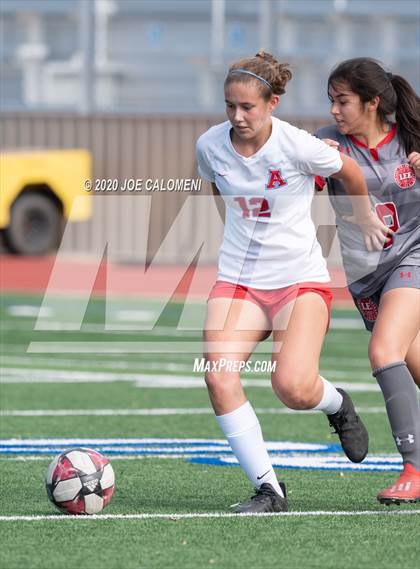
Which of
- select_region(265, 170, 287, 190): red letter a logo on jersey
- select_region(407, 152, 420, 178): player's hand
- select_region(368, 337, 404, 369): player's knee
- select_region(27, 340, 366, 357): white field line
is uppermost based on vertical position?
select_region(407, 152, 420, 178): player's hand

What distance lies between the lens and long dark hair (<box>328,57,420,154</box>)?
632cm

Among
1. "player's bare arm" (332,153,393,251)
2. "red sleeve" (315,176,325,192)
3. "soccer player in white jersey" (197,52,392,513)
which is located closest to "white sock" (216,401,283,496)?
"soccer player in white jersey" (197,52,392,513)

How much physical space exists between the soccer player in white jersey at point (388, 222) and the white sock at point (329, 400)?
264 millimetres

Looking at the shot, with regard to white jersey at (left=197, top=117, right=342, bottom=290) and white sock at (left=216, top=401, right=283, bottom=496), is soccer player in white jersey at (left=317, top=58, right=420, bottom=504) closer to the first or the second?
white jersey at (left=197, top=117, right=342, bottom=290)

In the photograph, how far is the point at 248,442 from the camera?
6.08 metres

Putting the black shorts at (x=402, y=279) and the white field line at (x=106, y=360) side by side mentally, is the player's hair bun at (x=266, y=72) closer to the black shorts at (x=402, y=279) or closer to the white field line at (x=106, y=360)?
the black shorts at (x=402, y=279)

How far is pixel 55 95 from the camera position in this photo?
90.0 ft

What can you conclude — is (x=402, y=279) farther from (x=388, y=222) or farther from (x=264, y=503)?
(x=264, y=503)

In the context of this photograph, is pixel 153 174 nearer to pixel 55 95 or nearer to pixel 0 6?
pixel 55 95

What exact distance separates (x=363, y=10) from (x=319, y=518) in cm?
2199

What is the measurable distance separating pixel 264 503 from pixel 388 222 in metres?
1.42

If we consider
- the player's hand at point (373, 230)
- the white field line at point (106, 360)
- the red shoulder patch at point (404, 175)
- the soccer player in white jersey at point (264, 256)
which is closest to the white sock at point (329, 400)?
the soccer player in white jersey at point (264, 256)

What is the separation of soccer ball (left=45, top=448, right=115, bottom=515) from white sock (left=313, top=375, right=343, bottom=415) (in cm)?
101

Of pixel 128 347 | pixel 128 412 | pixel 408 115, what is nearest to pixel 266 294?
pixel 408 115
